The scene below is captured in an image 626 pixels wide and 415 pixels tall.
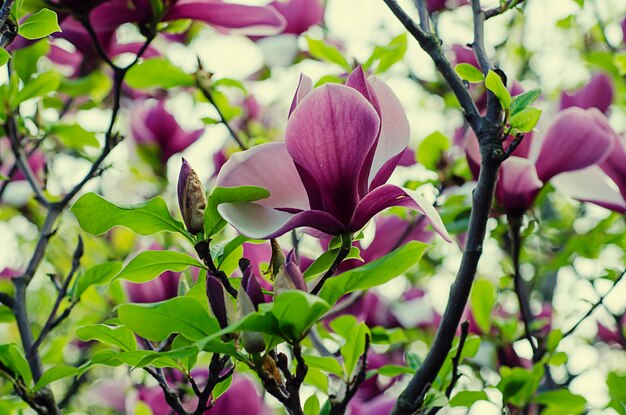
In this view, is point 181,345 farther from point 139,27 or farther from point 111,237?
point 111,237

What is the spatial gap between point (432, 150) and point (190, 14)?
1.33 ft

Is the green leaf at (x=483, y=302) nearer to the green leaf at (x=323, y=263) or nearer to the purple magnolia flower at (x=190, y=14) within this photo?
the purple magnolia flower at (x=190, y=14)

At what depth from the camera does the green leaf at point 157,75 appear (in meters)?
1.16

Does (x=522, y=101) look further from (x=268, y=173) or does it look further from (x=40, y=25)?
(x=40, y=25)

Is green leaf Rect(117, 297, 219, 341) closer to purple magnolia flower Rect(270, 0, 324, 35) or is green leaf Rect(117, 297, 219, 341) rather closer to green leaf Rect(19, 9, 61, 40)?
green leaf Rect(19, 9, 61, 40)

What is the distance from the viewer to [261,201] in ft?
2.08

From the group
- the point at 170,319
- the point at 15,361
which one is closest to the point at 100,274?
the point at 15,361

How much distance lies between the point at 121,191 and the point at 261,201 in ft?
4.22

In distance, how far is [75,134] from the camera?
3.91ft

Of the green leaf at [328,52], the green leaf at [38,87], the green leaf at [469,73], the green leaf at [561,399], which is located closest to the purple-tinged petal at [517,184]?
the green leaf at [469,73]

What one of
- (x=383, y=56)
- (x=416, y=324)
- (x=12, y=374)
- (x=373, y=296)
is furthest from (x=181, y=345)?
(x=416, y=324)

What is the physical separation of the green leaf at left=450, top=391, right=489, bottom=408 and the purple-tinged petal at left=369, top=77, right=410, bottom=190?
324mm

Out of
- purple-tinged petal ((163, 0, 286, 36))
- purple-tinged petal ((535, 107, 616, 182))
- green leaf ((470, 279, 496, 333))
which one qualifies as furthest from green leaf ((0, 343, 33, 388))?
green leaf ((470, 279, 496, 333))

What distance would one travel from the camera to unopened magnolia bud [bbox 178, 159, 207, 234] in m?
0.61
